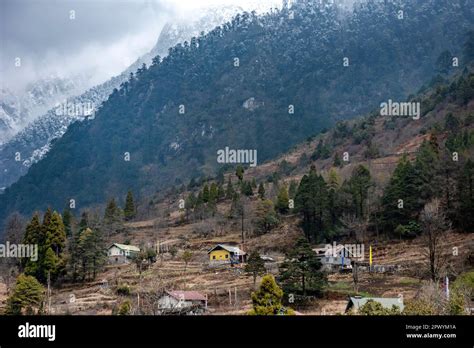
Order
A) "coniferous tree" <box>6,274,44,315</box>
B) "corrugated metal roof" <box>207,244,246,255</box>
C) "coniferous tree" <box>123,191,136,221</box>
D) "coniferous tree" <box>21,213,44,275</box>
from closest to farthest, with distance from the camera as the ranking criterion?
1. "coniferous tree" <box>6,274,44,315</box>
2. "corrugated metal roof" <box>207,244,246,255</box>
3. "coniferous tree" <box>21,213,44,275</box>
4. "coniferous tree" <box>123,191,136,221</box>

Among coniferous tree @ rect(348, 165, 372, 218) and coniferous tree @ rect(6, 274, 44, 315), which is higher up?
coniferous tree @ rect(348, 165, 372, 218)

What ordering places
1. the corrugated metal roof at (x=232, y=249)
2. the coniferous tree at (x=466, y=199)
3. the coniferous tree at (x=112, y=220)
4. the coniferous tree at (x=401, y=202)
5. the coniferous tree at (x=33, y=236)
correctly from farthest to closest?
1. the coniferous tree at (x=112, y=220)
2. the coniferous tree at (x=33, y=236)
3. the corrugated metal roof at (x=232, y=249)
4. the coniferous tree at (x=401, y=202)
5. the coniferous tree at (x=466, y=199)

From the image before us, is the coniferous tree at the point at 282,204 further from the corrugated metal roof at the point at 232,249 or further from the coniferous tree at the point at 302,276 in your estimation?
the coniferous tree at the point at 302,276

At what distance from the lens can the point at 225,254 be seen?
48.2 m

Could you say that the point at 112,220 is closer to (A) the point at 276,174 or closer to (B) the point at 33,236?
(B) the point at 33,236

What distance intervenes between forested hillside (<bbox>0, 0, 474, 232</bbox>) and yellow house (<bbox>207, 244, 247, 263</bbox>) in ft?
279

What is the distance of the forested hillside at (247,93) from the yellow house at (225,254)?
85160mm

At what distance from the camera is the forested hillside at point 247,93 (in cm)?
14881

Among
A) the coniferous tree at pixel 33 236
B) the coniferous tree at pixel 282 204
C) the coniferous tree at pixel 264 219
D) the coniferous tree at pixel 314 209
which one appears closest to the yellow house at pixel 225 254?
the coniferous tree at pixel 314 209

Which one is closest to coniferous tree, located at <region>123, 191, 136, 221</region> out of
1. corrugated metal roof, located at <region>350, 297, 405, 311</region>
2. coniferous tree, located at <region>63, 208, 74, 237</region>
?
coniferous tree, located at <region>63, 208, 74, 237</region>

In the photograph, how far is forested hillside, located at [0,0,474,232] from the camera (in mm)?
148812

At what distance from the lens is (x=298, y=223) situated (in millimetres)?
53281

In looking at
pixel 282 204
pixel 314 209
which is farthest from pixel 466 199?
pixel 282 204

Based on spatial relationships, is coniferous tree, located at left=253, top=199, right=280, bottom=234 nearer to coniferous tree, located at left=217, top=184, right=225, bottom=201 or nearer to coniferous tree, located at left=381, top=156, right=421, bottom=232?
coniferous tree, located at left=381, top=156, right=421, bottom=232
